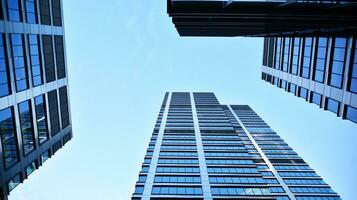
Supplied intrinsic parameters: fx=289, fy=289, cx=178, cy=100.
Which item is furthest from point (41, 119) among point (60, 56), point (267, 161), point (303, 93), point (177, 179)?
point (267, 161)

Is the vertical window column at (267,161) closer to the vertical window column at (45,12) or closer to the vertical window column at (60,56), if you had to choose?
the vertical window column at (60,56)

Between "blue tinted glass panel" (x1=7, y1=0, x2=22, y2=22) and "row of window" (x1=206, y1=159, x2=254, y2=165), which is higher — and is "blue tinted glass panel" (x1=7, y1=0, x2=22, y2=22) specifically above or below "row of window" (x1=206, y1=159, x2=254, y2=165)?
above

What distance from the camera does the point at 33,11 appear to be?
35.1 metres

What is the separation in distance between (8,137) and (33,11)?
601 inches

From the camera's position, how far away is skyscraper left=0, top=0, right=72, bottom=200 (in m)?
30.1

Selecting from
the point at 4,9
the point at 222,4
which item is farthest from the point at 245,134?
the point at 4,9

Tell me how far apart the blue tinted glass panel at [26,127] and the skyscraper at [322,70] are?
3432 cm

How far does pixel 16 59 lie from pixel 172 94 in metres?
111

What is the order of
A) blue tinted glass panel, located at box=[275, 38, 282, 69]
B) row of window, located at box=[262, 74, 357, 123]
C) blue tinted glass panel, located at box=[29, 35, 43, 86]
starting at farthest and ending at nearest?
blue tinted glass panel, located at box=[275, 38, 282, 69] → blue tinted glass panel, located at box=[29, 35, 43, 86] → row of window, located at box=[262, 74, 357, 123]

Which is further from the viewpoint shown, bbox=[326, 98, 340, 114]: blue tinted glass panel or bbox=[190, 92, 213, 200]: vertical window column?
bbox=[190, 92, 213, 200]: vertical window column

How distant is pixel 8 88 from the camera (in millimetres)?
30594

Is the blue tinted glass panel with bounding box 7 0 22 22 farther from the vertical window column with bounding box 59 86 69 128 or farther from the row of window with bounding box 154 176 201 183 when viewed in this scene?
the row of window with bounding box 154 176 201 183

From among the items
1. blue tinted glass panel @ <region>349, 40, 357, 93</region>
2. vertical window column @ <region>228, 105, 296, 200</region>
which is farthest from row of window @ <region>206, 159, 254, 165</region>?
blue tinted glass panel @ <region>349, 40, 357, 93</region>

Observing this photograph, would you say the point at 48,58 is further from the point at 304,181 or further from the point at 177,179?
the point at 304,181
